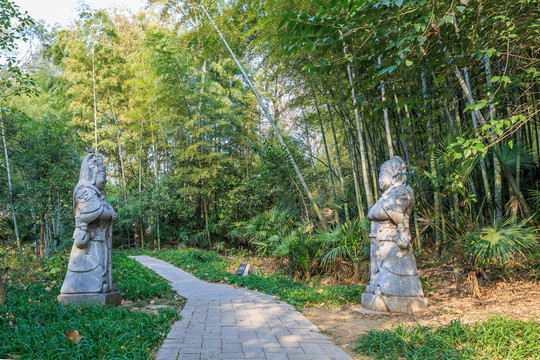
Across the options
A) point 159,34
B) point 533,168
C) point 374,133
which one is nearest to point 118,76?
point 159,34

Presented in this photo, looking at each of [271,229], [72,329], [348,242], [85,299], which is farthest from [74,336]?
[271,229]

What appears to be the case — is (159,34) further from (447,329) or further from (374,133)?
(447,329)

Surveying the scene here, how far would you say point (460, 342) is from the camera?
245 centimetres

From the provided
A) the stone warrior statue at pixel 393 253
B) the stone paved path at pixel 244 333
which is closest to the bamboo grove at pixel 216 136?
the stone warrior statue at pixel 393 253

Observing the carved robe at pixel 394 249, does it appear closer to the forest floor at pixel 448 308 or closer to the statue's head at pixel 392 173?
the statue's head at pixel 392 173

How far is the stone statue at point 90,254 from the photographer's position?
3.72 metres

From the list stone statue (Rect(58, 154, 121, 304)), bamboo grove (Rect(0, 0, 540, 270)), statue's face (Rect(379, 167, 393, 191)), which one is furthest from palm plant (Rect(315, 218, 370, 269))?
stone statue (Rect(58, 154, 121, 304))

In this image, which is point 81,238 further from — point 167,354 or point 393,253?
point 393,253

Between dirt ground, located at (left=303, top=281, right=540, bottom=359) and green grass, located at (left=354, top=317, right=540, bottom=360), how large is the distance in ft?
0.67

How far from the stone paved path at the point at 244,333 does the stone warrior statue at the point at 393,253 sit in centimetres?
100

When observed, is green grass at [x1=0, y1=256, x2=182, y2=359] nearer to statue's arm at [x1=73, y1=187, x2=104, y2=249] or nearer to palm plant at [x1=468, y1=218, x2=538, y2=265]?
statue's arm at [x1=73, y1=187, x2=104, y2=249]

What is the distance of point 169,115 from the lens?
10.8 metres

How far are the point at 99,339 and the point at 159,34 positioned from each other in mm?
9769

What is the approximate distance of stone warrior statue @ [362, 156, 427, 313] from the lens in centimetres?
373
